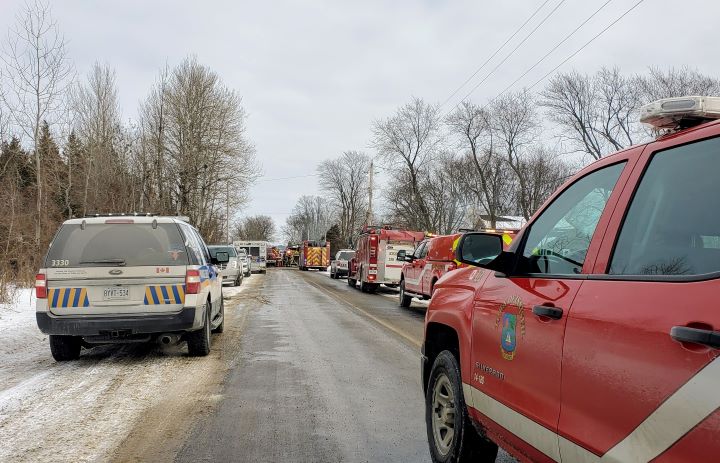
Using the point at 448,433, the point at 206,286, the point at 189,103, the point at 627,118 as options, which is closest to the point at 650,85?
the point at 627,118

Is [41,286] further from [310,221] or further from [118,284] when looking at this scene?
[310,221]

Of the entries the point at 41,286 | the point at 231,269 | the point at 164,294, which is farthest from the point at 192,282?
the point at 231,269

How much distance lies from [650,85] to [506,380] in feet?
116

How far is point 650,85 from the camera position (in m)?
32.9

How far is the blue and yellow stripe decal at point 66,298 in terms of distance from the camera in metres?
7.15

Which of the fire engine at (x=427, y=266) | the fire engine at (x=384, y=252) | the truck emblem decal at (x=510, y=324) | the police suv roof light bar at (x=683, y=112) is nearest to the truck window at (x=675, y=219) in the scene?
the police suv roof light bar at (x=683, y=112)

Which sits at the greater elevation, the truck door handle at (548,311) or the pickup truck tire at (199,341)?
the truck door handle at (548,311)

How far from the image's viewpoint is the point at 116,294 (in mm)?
7289

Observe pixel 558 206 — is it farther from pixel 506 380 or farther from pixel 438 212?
pixel 438 212

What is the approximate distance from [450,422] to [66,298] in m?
5.48

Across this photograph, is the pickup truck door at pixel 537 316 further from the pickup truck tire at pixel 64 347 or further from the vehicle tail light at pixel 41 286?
the pickup truck tire at pixel 64 347

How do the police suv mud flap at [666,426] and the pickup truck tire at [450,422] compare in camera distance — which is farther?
the pickup truck tire at [450,422]

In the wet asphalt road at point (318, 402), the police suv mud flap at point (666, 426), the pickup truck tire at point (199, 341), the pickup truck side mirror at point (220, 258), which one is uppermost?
the pickup truck side mirror at point (220, 258)

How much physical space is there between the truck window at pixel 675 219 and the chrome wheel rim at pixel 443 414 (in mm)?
1891
